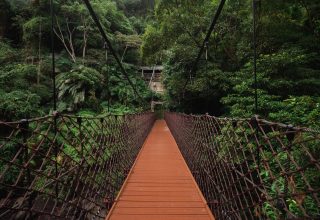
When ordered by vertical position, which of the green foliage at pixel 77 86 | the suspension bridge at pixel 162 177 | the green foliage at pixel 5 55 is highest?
the green foliage at pixel 5 55

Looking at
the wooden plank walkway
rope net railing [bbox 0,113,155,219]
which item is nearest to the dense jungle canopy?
the wooden plank walkway

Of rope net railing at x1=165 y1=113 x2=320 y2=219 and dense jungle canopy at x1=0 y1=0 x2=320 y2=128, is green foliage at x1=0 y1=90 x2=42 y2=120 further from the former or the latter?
rope net railing at x1=165 y1=113 x2=320 y2=219

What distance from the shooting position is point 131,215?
1.78 metres

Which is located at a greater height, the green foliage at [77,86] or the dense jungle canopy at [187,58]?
the dense jungle canopy at [187,58]

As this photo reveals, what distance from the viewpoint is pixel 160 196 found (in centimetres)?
215

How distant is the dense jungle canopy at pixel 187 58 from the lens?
474 cm

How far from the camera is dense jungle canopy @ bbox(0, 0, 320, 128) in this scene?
15.5ft

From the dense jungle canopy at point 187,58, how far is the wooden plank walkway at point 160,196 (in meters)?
1.54

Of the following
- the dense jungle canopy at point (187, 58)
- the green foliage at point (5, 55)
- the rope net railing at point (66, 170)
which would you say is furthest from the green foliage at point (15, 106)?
the rope net railing at point (66, 170)

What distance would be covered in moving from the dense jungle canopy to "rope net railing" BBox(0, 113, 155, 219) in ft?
5.97

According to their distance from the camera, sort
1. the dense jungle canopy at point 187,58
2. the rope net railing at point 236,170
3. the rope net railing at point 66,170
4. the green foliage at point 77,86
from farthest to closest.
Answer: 1. the green foliage at point 77,86
2. the dense jungle canopy at point 187,58
3. the rope net railing at point 236,170
4. the rope net railing at point 66,170

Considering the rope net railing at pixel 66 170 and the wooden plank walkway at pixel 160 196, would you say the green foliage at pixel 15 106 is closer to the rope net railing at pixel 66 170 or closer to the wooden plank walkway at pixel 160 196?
the rope net railing at pixel 66 170

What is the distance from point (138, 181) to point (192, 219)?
3.11 feet

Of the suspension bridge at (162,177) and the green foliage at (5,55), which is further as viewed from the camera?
the green foliage at (5,55)
